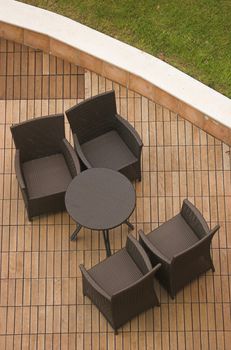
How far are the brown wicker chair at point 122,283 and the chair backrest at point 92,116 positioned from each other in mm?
1536

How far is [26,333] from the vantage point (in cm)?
839

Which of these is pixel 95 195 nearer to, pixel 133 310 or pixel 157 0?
pixel 133 310

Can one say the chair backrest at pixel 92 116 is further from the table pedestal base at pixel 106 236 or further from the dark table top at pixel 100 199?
the table pedestal base at pixel 106 236

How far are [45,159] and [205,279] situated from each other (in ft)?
7.65

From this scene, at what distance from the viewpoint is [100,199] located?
27.5 ft

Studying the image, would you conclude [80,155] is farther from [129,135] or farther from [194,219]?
[194,219]

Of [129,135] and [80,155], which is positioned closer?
[80,155]

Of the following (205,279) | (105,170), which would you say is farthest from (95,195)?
(205,279)

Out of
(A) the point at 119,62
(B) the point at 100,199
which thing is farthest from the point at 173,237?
(A) the point at 119,62

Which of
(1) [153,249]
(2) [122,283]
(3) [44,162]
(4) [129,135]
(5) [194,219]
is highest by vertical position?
(4) [129,135]

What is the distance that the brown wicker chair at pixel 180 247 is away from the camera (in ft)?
26.0

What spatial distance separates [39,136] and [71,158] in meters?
0.47

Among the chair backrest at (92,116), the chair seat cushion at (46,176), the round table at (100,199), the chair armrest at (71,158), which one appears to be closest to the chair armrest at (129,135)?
the chair backrest at (92,116)

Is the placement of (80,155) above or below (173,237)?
above
